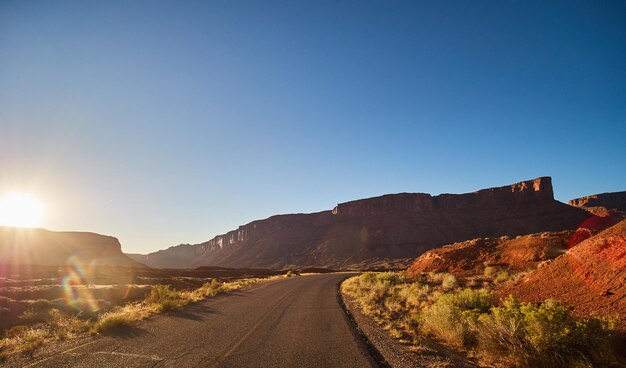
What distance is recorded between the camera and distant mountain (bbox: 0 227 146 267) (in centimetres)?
8725

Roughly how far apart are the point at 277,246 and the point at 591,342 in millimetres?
139333

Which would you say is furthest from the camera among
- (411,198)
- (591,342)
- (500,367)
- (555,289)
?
(411,198)

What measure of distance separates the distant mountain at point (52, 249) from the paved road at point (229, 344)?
301ft

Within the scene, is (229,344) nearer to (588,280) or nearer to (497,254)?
(588,280)

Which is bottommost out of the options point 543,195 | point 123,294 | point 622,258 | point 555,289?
point 123,294

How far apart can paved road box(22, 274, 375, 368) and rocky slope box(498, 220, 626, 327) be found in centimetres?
543

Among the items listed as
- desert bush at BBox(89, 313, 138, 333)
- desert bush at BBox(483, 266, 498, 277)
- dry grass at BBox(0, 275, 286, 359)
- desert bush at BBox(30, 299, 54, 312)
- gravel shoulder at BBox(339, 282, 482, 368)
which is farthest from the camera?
desert bush at BBox(483, 266, 498, 277)

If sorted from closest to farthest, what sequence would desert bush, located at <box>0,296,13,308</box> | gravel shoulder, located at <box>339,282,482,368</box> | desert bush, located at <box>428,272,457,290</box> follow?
gravel shoulder, located at <box>339,282,482,368</box>, desert bush, located at <box>0,296,13,308</box>, desert bush, located at <box>428,272,457,290</box>

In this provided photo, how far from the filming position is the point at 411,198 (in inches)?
4902

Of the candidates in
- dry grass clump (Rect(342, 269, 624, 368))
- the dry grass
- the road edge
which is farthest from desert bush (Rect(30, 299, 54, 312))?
dry grass clump (Rect(342, 269, 624, 368))

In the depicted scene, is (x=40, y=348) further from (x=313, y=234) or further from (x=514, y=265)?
(x=313, y=234)

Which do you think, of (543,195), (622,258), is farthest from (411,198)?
(622,258)

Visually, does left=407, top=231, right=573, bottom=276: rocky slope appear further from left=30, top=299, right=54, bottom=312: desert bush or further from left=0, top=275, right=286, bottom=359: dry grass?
left=30, top=299, right=54, bottom=312: desert bush

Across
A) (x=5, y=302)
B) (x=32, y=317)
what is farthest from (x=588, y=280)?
(x=5, y=302)
